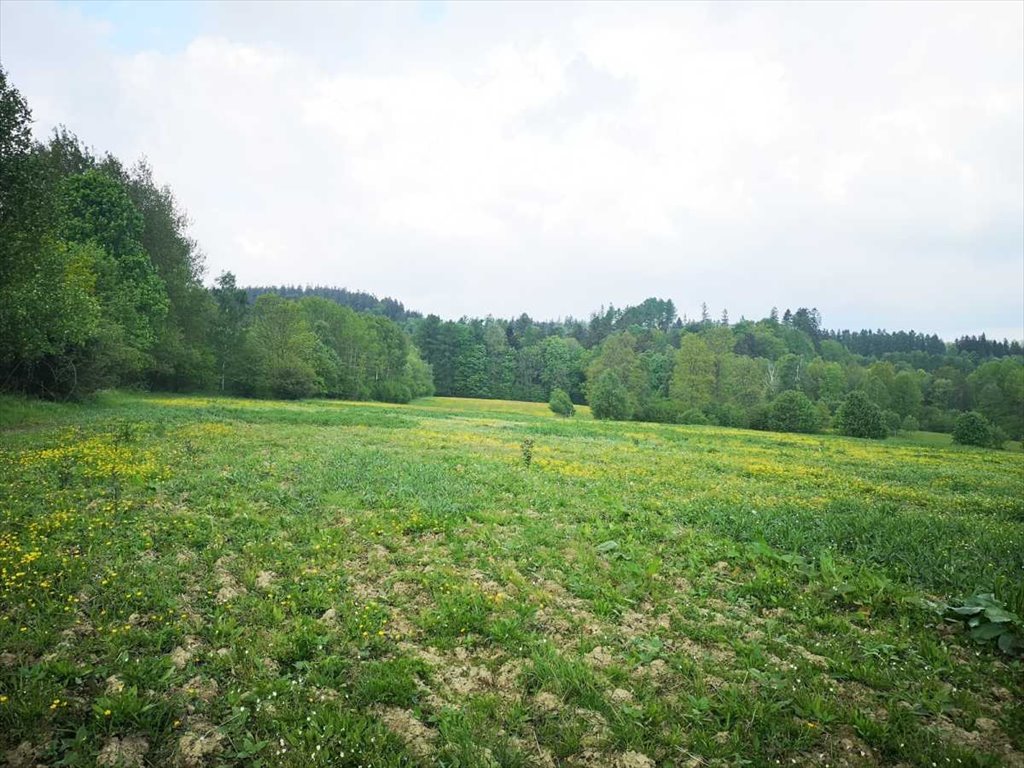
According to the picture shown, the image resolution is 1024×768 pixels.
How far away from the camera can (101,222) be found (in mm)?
39500

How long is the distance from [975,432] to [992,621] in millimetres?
64440

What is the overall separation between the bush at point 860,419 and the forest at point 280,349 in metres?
0.19

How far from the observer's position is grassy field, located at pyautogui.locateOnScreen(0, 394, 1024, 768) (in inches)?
178

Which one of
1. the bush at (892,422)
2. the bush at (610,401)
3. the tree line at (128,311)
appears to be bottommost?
the bush at (892,422)

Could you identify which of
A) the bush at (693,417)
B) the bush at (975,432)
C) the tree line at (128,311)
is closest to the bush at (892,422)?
the bush at (975,432)

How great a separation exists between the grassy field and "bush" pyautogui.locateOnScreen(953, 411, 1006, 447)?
53.5 metres

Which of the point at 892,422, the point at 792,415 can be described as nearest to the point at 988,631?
the point at 792,415

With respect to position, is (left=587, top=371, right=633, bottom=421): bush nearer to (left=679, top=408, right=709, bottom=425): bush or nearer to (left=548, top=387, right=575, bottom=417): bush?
(left=679, top=408, right=709, bottom=425): bush

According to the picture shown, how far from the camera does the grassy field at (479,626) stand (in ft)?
14.8

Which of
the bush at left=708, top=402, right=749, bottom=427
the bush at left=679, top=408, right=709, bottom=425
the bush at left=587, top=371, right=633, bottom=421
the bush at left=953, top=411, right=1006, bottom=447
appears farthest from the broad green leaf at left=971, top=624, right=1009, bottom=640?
the bush at left=953, top=411, right=1006, bottom=447

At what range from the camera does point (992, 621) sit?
6230 millimetres

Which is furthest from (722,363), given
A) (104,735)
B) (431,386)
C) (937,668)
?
(104,735)

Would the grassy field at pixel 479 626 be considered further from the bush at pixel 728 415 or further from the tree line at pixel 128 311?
the bush at pixel 728 415

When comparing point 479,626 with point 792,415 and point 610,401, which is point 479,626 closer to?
point 610,401
